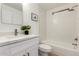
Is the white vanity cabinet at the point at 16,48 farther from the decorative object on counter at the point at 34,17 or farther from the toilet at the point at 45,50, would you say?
the decorative object on counter at the point at 34,17

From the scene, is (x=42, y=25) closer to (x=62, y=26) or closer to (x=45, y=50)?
(x=62, y=26)

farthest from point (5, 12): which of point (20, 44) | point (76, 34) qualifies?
point (76, 34)

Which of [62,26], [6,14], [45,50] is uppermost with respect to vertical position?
[6,14]

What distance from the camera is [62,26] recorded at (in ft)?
9.45

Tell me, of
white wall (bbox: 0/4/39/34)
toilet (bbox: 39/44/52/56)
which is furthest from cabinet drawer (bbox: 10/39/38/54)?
toilet (bbox: 39/44/52/56)

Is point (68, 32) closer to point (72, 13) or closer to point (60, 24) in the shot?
point (60, 24)

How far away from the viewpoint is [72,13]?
2664mm

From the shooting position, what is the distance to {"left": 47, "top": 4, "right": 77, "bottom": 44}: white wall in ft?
8.75

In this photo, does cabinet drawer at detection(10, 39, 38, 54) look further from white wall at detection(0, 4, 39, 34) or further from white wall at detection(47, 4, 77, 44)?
white wall at detection(47, 4, 77, 44)

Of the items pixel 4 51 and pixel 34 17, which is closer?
pixel 4 51

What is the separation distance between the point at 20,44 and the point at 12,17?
2.71ft

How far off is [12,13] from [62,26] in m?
1.83

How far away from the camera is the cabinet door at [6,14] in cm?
156

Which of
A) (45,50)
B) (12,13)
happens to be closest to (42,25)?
(45,50)
